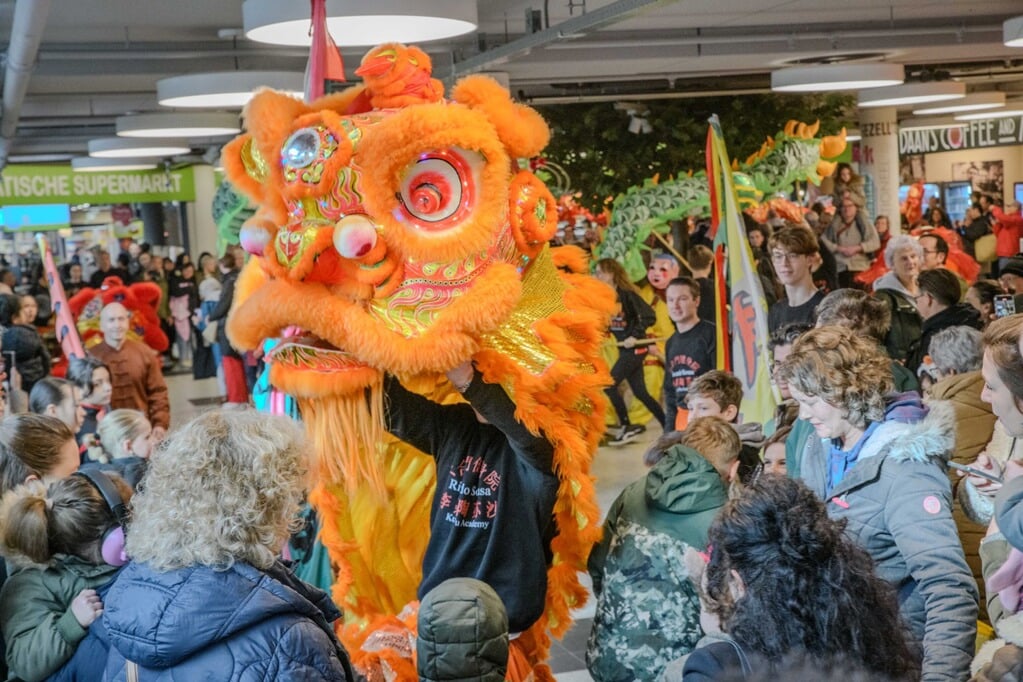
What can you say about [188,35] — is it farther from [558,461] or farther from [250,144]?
[558,461]

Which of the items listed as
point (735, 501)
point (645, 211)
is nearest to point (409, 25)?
point (735, 501)

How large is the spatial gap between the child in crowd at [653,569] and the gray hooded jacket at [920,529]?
15.6 inches

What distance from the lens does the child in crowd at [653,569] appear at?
2.97 meters

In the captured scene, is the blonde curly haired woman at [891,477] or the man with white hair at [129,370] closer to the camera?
the blonde curly haired woman at [891,477]

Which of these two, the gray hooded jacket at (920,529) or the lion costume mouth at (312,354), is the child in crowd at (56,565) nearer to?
the lion costume mouth at (312,354)

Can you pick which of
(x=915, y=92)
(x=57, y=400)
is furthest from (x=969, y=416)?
(x=915, y=92)

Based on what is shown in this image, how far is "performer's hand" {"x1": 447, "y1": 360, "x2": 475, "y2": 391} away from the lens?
10.3 ft

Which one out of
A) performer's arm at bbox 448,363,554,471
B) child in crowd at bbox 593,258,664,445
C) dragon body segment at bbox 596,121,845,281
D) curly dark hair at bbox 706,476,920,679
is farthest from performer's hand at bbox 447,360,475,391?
dragon body segment at bbox 596,121,845,281

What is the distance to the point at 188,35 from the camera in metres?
9.12

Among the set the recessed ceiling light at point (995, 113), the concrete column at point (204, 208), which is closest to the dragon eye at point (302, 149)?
the recessed ceiling light at point (995, 113)

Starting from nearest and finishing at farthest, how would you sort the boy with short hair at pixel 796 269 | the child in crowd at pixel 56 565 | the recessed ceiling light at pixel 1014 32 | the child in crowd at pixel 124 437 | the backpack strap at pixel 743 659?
the backpack strap at pixel 743 659
the child in crowd at pixel 56 565
the child in crowd at pixel 124 437
the boy with short hair at pixel 796 269
the recessed ceiling light at pixel 1014 32

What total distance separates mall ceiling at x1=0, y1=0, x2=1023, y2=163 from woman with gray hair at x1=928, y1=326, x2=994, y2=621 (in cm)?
266

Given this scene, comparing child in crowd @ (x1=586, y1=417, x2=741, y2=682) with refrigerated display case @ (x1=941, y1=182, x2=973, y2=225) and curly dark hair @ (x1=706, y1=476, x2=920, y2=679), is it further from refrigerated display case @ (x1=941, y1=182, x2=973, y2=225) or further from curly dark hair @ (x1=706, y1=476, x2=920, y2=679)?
refrigerated display case @ (x1=941, y1=182, x2=973, y2=225)

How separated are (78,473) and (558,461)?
3.91 feet
